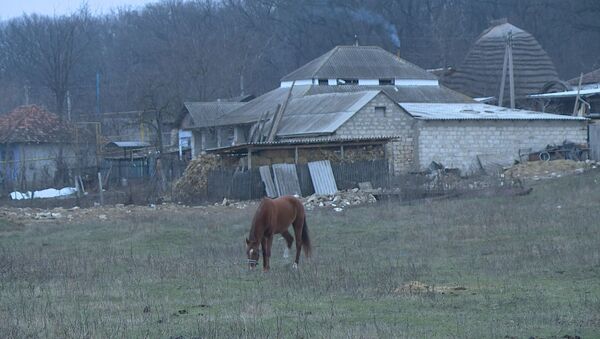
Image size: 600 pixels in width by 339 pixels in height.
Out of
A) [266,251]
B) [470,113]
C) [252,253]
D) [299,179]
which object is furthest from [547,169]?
[252,253]

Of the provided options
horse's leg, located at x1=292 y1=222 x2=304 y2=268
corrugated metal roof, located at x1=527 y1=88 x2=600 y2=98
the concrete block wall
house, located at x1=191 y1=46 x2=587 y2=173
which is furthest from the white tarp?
horse's leg, located at x1=292 y1=222 x2=304 y2=268

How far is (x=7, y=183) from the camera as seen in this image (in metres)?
48.3

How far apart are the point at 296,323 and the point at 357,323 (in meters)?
0.66

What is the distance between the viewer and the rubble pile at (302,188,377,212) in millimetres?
33469

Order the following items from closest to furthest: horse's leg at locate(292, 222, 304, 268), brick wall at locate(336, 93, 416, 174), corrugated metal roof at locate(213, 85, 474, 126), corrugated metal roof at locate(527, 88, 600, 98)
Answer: horse's leg at locate(292, 222, 304, 268) → brick wall at locate(336, 93, 416, 174) → corrugated metal roof at locate(213, 85, 474, 126) → corrugated metal roof at locate(527, 88, 600, 98)

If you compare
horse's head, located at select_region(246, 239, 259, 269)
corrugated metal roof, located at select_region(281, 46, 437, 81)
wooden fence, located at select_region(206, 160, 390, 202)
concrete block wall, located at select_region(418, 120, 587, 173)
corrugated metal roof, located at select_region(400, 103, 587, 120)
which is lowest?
horse's head, located at select_region(246, 239, 259, 269)

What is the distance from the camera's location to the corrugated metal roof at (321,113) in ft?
150

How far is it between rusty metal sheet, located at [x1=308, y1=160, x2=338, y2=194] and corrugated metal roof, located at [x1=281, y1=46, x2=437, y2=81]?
21.9m

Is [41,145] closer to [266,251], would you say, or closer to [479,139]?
[479,139]

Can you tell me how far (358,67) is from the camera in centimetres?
6197

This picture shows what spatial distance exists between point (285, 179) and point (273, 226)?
801 inches

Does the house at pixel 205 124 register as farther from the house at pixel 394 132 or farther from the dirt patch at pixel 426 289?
the dirt patch at pixel 426 289

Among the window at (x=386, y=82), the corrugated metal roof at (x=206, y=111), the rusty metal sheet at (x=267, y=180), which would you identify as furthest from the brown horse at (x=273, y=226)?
the window at (x=386, y=82)

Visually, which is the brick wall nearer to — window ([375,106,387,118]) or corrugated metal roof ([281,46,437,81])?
window ([375,106,387,118])
